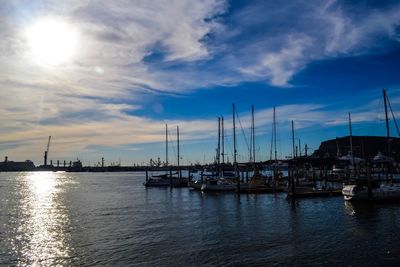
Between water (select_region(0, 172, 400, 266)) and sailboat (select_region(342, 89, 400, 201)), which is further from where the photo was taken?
sailboat (select_region(342, 89, 400, 201))

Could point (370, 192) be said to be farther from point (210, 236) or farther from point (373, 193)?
point (210, 236)

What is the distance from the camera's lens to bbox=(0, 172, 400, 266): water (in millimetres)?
23812

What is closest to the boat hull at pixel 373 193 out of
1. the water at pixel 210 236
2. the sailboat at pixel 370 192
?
the sailboat at pixel 370 192

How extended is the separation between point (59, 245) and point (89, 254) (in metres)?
4.32

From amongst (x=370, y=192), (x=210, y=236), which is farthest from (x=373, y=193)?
(x=210, y=236)

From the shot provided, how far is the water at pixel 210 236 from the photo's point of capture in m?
23.8

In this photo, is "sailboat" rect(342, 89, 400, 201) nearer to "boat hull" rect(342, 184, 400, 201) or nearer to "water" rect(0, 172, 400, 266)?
"boat hull" rect(342, 184, 400, 201)

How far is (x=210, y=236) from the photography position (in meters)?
30.6

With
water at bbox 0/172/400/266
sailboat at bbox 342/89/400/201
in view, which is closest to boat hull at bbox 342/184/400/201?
sailboat at bbox 342/89/400/201

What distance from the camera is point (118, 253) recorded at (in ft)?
84.0

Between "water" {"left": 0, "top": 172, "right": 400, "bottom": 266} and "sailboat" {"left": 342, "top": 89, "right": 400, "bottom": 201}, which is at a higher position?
"sailboat" {"left": 342, "top": 89, "right": 400, "bottom": 201}

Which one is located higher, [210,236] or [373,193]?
[373,193]

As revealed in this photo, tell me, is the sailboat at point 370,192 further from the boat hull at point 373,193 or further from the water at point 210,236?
the water at point 210,236

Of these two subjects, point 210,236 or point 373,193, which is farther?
point 373,193
